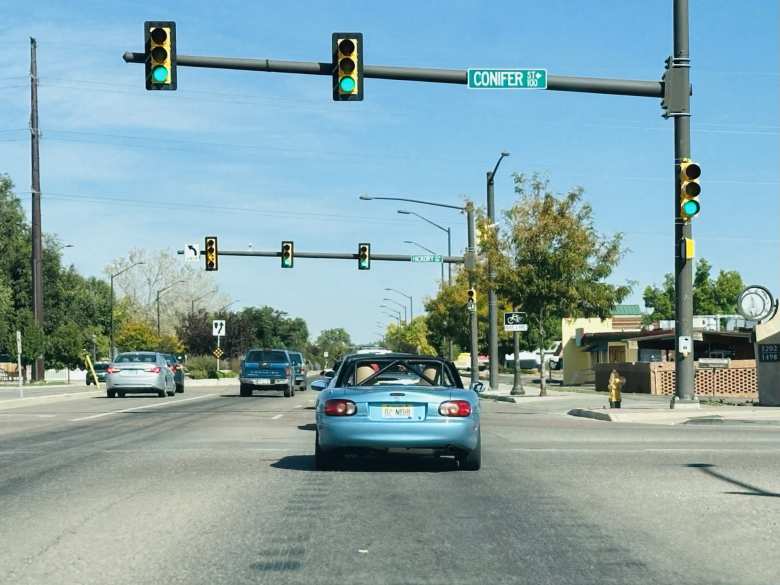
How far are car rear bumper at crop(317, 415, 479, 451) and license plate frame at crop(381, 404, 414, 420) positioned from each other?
0.07 metres

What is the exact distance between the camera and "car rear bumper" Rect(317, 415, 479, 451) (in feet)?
43.1

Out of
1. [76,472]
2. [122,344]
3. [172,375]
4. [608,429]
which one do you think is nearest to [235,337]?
[122,344]

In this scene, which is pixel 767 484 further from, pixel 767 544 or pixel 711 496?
pixel 767 544

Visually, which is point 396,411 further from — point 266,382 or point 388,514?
point 266,382

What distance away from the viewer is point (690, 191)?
2291 cm

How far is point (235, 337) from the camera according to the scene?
335 feet

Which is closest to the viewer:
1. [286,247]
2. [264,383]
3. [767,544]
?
[767,544]

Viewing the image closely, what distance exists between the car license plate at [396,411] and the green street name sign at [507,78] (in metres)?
9.00

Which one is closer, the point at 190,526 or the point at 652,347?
the point at 190,526

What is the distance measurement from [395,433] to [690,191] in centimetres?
1197

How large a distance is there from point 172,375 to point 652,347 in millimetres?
27397

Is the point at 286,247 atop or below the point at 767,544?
atop

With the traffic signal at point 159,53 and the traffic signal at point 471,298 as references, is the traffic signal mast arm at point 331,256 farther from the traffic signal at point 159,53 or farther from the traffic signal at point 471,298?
the traffic signal at point 159,53

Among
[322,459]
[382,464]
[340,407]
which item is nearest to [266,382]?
[382,464]
